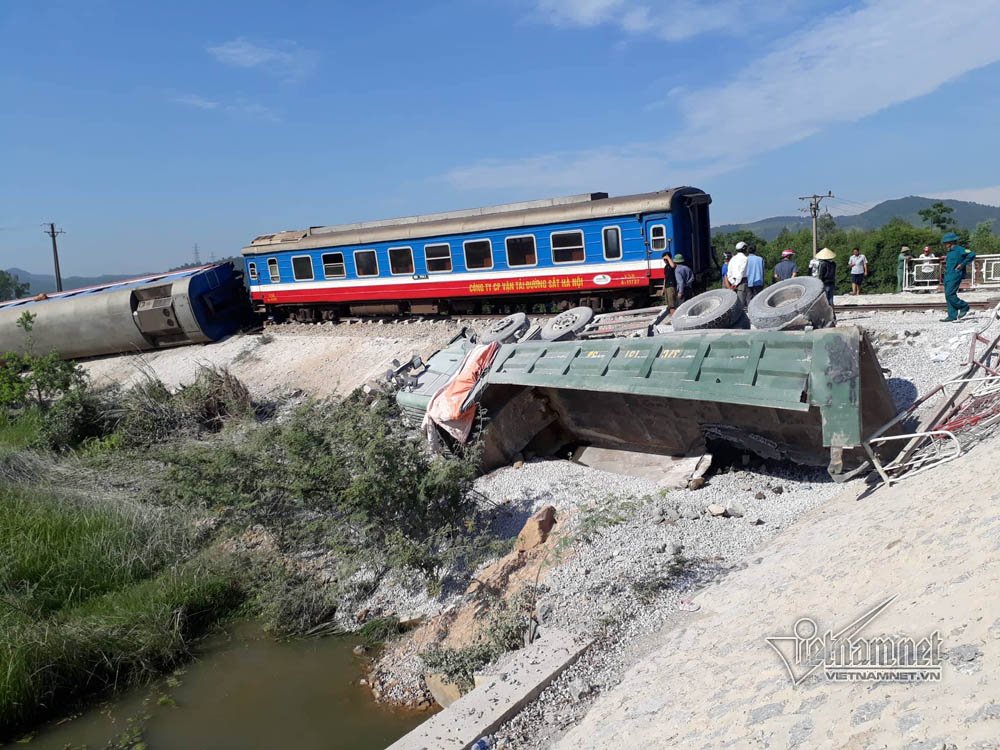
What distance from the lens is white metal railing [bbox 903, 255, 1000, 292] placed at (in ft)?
43.8

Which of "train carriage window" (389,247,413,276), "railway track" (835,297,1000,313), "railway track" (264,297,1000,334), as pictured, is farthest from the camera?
"train carriage window" (389,247,413,276)

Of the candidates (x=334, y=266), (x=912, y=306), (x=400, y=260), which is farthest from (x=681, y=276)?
(x=334, y=266)

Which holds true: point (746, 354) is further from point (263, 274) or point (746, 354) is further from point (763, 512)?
point (263, 274)

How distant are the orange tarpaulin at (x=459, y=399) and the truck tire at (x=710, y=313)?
2.14 meters

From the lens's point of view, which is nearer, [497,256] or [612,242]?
[612,242]

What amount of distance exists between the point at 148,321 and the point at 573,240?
1135 centimetres

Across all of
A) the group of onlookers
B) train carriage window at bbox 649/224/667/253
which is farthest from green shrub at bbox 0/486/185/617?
train carriage window at bbox 649/224/667/253

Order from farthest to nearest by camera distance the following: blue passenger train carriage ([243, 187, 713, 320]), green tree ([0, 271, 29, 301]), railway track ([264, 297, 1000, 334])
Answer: green tree ([0, 271, 29, 301]) < blue passenger train carriage ([243, 187, 713, 320]) < railway track ([264, 297, 1000, 334])

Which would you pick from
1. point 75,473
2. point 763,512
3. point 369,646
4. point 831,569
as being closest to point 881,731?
point 831,569

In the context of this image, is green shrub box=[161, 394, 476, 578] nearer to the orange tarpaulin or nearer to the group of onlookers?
the orange tarpaulin

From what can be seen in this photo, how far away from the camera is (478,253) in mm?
14070

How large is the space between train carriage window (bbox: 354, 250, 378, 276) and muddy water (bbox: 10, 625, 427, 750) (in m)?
10.6

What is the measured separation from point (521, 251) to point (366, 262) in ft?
13.4

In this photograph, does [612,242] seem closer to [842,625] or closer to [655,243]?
[655,243]
